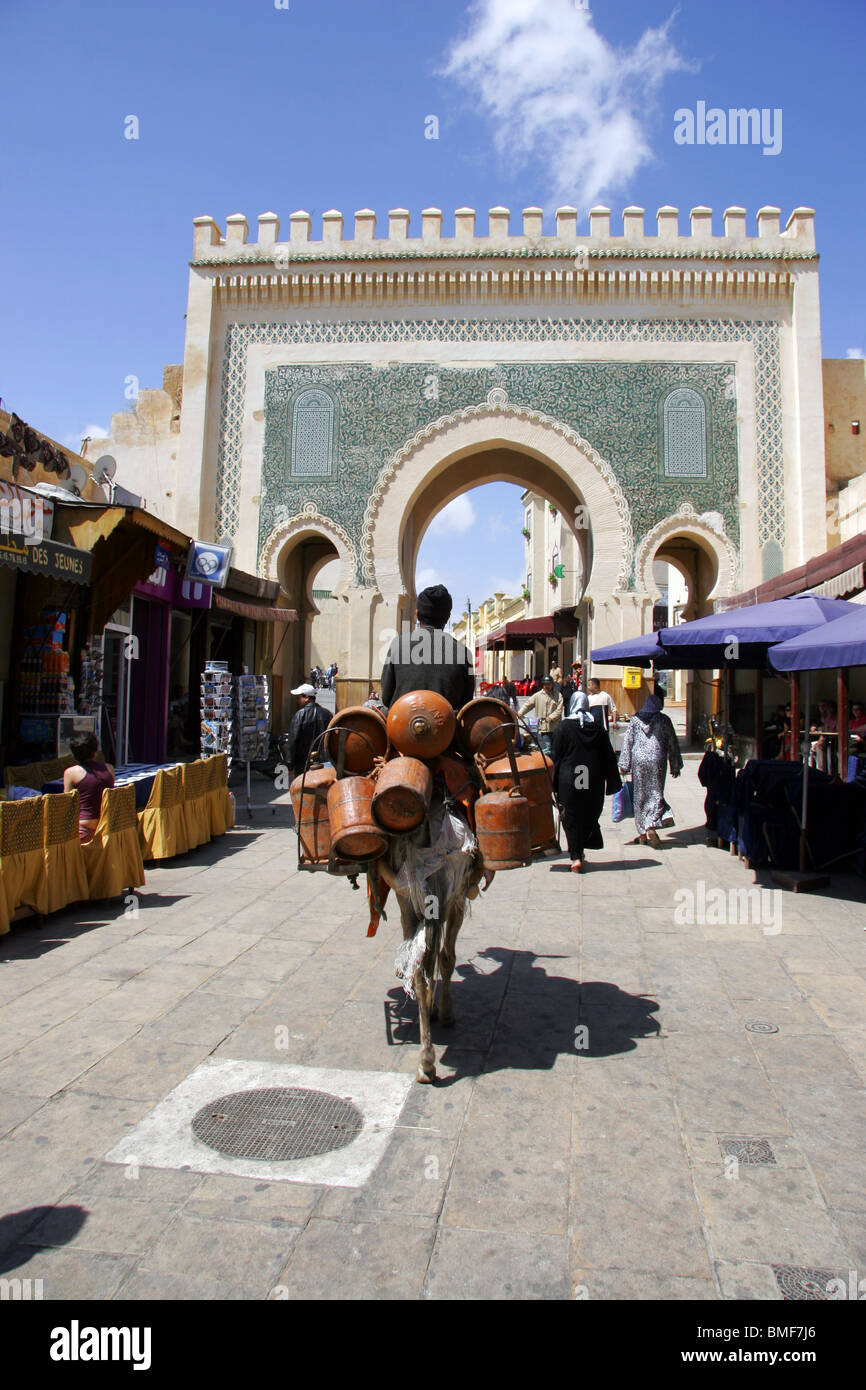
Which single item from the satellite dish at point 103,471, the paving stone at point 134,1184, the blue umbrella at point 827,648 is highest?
the satellite dish at point 103,471

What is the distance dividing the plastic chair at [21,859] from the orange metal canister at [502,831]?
3296mm

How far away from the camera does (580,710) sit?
8.38 meters

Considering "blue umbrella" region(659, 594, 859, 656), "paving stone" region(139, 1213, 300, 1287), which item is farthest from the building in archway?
"paving stone" region(139, 1213, 300, 1287)

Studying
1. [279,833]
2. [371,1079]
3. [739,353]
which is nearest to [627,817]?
[279,833]

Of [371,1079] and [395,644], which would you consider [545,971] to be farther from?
[395,644]

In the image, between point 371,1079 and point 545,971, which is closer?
point 371,1079

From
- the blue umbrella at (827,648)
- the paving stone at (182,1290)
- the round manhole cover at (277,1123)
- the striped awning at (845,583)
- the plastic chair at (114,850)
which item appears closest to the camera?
the paving stone at (182,1290)

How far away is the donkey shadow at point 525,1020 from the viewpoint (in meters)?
3.72

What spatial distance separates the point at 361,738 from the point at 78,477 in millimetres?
9381

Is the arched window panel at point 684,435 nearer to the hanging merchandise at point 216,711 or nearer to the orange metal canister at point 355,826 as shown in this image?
the hanging merchandise at point 216,711

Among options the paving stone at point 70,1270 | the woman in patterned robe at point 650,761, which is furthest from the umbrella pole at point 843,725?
the paving stone at point 70,1270

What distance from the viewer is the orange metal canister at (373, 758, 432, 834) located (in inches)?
131

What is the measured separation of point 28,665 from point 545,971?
21.0 ft

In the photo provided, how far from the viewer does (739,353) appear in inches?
706
